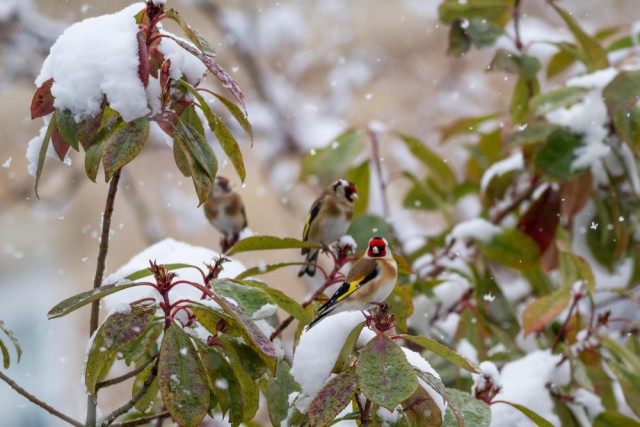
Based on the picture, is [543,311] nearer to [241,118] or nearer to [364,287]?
[364,287]

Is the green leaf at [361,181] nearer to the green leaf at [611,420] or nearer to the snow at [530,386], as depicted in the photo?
the snow at [530,386]

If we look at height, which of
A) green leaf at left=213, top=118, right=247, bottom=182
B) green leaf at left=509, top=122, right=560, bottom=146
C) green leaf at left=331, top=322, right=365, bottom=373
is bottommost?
green leaf at left=331, top=322, right=365, bottom=373

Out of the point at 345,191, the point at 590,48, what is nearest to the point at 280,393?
the point at 345,191

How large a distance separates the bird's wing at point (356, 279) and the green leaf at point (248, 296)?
0.27 ft

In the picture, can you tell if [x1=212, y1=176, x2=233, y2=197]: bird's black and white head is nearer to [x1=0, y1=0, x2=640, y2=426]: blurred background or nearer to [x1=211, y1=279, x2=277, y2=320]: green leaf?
[x1=211, y1=279, x2=277, y2=320]: green leaf

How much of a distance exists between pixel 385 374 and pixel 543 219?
0.99 meters

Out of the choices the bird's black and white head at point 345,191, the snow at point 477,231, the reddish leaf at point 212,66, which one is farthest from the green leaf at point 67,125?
the snow at point 477,231

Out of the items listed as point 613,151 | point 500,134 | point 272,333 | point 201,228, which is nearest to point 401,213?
point 201,228

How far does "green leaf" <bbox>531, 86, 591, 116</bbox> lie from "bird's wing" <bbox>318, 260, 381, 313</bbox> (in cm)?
68

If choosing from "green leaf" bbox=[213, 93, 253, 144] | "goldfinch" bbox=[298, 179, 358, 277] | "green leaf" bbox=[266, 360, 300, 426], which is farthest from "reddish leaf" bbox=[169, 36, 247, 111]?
"goldfinch" bbox=[298, 179, 358, 277]

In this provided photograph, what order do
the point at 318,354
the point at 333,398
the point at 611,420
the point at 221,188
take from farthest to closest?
the point at 221,188, the point at 611,420, the point at 318,354, the point at 333,398

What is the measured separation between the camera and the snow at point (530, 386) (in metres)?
1.18

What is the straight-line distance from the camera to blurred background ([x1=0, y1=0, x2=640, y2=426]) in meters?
3.83

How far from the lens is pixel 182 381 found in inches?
32.5
